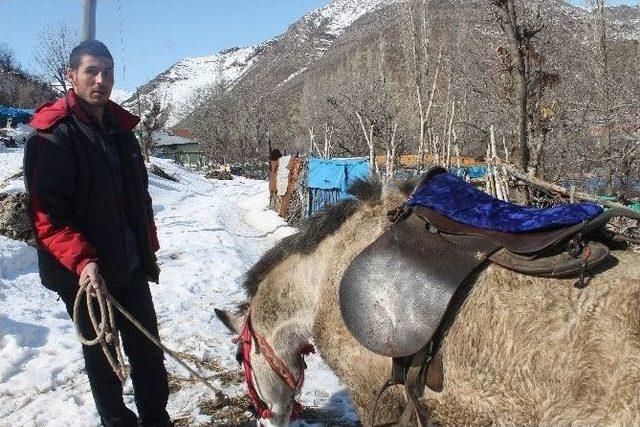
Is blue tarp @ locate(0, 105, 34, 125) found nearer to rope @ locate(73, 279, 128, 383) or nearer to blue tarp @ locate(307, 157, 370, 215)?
blue tarp @ locate(307, 157, 370, 215)

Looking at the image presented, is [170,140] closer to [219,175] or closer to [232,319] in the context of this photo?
[219,175]

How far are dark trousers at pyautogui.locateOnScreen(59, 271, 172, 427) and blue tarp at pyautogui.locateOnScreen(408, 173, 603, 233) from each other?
5.28 feet

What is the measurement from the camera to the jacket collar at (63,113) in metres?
2.26

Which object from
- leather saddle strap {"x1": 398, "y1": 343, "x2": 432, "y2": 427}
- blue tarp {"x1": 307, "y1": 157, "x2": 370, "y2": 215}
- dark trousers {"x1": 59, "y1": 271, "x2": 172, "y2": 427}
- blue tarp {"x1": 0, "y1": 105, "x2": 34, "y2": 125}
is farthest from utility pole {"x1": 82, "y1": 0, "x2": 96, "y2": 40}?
blue tarp {"x1": 0, "y1": 105, "x2": 34, "y2": 125}

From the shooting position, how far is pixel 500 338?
1.63m

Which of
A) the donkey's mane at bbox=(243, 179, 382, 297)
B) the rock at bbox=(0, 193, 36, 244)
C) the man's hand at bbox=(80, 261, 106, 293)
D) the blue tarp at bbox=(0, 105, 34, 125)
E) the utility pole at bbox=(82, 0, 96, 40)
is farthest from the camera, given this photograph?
the blue tarp at bbox=(0, 105, 34, 125)

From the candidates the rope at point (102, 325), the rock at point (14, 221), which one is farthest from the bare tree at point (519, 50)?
the rock at point (14, 221)

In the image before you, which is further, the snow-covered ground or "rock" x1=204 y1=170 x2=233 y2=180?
"rock" x1=204 y1=170 x2=233 y2=180

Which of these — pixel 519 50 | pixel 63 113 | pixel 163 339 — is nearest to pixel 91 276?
pixel 63 113

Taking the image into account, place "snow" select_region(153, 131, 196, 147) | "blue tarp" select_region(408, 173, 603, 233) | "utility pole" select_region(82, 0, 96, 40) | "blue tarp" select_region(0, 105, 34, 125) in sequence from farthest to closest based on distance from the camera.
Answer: "snow" select_region(153, 131, 196, 147) → "blue tarp" select_region(0, 105, 34, 125) → "utility pole" select_region(82, 0, 96, 40) → "blue tarp" select_region(408, 173, 603, 233)

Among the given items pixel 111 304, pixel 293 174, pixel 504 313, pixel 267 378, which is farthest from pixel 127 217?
pixel 293 174

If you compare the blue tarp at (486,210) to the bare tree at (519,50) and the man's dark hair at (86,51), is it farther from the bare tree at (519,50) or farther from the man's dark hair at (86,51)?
the bare tree at (519,50)

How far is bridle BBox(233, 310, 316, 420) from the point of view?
8.17 ft

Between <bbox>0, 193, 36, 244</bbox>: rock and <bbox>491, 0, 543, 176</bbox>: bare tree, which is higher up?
<bbox>491, 0, 543, 176</bbox>: bare tree
